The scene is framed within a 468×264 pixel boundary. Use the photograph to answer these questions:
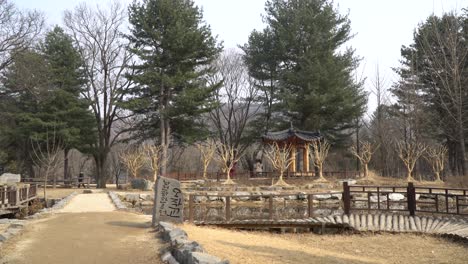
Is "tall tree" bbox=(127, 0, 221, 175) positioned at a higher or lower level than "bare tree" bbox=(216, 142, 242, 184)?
higher

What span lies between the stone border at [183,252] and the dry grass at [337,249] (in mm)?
484

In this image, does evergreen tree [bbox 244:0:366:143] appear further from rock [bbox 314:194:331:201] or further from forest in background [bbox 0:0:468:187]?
rock [bbox 314:194:331:201]

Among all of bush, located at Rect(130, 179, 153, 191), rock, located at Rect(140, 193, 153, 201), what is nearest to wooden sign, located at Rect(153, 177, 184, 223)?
rock, located at Rect(140, 193, 153, 201)

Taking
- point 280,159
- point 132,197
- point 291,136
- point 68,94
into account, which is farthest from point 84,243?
point 68,94

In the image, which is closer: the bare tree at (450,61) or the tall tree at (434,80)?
the bare tree at (450,61)

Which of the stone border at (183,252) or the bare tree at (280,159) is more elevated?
the bare tree at (280,159)

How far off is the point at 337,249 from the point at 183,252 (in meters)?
5.31

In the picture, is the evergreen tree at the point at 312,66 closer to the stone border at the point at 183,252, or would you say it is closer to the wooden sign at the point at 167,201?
the wooden sign at the point at 167,201

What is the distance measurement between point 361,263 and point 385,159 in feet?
108

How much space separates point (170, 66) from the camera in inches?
1169

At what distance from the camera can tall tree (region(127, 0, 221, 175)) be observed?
2858 centimetres

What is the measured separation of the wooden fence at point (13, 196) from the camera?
16.8 m

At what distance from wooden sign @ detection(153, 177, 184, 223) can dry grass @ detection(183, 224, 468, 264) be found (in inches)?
20.8

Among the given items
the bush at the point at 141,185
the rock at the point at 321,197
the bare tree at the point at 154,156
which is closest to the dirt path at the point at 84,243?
the rock at the point at 321,197
